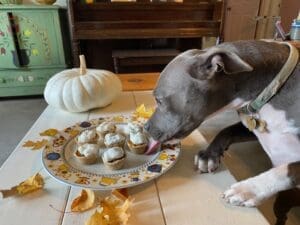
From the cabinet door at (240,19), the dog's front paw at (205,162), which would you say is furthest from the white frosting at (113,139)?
the cabinet door at (240,19)

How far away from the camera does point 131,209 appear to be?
0.52 m

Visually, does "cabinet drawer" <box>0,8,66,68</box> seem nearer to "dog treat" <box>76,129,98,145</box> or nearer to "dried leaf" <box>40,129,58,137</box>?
"dried leaf" <box>40,129,58,137</box>

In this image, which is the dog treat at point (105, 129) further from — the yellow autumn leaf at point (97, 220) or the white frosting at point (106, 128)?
the yellow autumn leaf at point (97, 220)

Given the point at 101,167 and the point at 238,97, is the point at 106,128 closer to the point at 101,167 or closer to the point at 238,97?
the point at 101,167

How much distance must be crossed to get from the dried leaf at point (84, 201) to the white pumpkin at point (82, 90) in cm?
47

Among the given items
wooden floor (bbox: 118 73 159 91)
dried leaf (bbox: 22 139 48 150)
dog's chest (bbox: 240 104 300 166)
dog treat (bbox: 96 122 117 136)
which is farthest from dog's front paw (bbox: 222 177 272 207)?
wooden floor (bbox: 118 73 159 91)

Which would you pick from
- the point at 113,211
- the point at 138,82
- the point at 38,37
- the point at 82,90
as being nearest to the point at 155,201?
the point at 113,211

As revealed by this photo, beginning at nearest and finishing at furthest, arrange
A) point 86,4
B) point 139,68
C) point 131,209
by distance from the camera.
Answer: point 131,209 → point 86,4 → point 139,68

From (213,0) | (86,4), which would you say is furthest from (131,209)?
(213,0)

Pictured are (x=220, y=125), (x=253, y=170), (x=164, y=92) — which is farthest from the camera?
(x=220, y=125)

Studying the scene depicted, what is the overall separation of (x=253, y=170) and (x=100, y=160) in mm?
505

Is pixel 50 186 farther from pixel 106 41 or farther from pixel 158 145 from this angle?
pixel 106 41

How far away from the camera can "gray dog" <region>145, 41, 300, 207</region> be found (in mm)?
547

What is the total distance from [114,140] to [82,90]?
1.22ft
